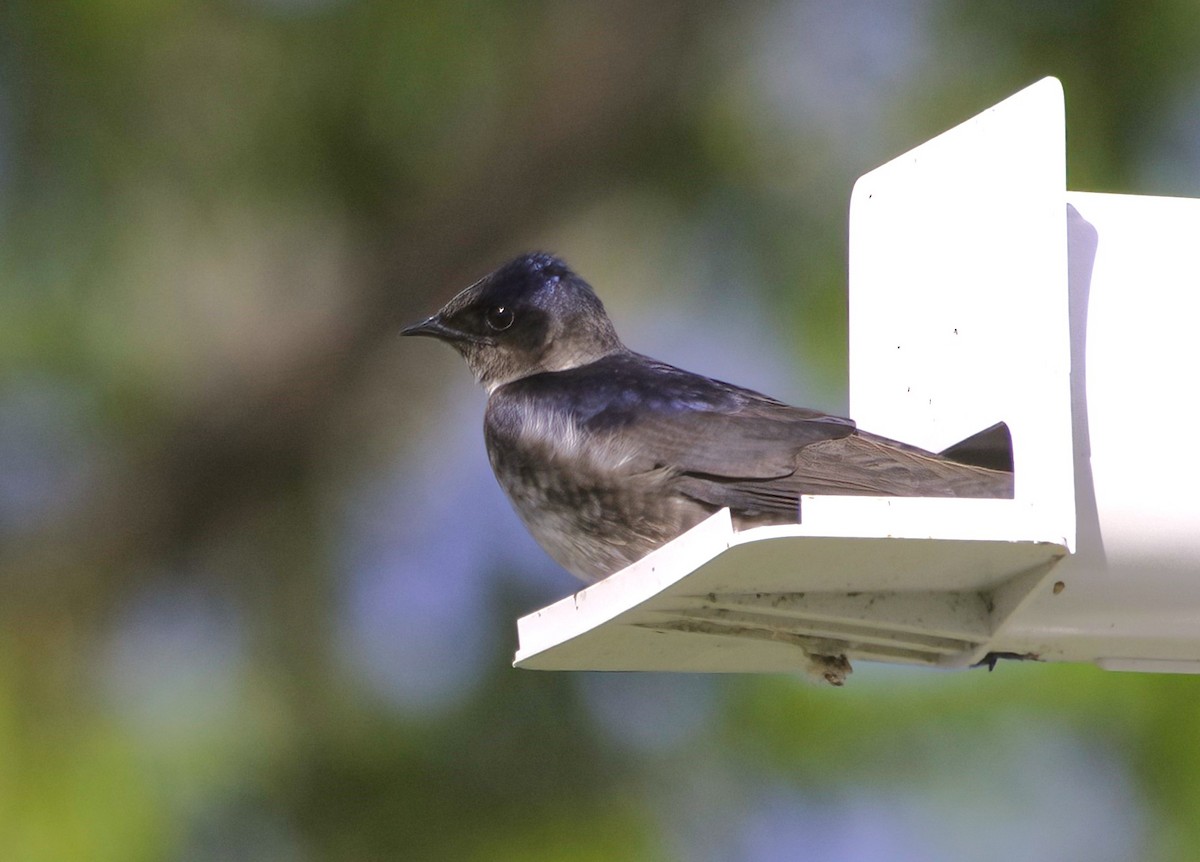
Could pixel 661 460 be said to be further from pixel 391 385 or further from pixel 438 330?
pixel 391 385

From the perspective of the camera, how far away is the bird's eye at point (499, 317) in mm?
3975

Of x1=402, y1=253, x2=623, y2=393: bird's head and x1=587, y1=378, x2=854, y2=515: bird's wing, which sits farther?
x1=402, y1=253, x2=623, y2=393: bird's head

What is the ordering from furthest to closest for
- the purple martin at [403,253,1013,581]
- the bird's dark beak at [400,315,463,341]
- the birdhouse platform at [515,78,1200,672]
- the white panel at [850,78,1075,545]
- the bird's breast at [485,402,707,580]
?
1. the bird's dark beak at [400,315,463,341]
2. the bird's breast at [485,402,707,580]
3. the purple martin at [403,253,1013,581]
4. the white panel at [850,78,1075,545]
5. the birdhouse platform at [515,78,1200,672]

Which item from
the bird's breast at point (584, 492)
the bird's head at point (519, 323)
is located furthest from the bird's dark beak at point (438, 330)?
the bird's breast at point (584, 492)

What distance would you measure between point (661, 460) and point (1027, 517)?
873 millimetres

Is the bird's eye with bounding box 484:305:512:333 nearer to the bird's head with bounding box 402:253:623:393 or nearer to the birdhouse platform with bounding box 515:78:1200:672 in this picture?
the bird's head with bounding box 402:253:623:393

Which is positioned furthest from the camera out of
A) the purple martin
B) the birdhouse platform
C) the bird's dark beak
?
the bird's dark beak

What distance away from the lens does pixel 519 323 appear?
3.98 metres

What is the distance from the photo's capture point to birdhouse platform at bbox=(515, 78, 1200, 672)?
7.59 ft

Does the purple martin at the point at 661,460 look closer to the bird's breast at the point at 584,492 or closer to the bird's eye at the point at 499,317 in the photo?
the bird's breast at the point at 584,492

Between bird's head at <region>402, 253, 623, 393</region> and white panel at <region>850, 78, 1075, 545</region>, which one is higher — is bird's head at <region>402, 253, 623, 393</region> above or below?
above

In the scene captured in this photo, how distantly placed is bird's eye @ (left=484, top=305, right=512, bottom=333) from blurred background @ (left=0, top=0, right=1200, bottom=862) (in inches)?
35.9

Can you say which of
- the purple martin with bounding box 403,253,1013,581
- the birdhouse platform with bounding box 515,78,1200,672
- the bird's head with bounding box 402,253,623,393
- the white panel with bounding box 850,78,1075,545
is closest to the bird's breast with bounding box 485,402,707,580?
the purple martin with bounding box 403,253,1013,581

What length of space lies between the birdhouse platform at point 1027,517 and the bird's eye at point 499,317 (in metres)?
1.28
